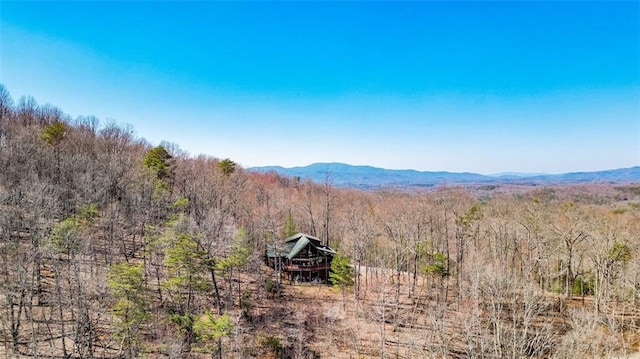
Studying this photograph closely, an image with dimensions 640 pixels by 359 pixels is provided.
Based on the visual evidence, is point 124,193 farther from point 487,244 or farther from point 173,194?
point 487,244

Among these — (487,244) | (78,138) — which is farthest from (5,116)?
(487,244)

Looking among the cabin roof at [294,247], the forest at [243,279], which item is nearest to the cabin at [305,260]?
the cabin roof at [294,247]

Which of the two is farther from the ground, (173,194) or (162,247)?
(173,194)

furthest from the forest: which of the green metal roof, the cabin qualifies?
the green metal roof

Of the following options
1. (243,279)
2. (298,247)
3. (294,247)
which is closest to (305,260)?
(298,247)

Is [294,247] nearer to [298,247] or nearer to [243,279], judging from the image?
[298,247]

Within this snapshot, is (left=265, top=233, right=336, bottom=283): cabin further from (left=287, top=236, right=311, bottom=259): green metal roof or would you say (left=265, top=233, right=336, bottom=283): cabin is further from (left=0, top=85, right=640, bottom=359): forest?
(left=0, top=85, right=640, bottom=359): forest

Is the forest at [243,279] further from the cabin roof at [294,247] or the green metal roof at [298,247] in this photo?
the green metal roof at [298,247]
